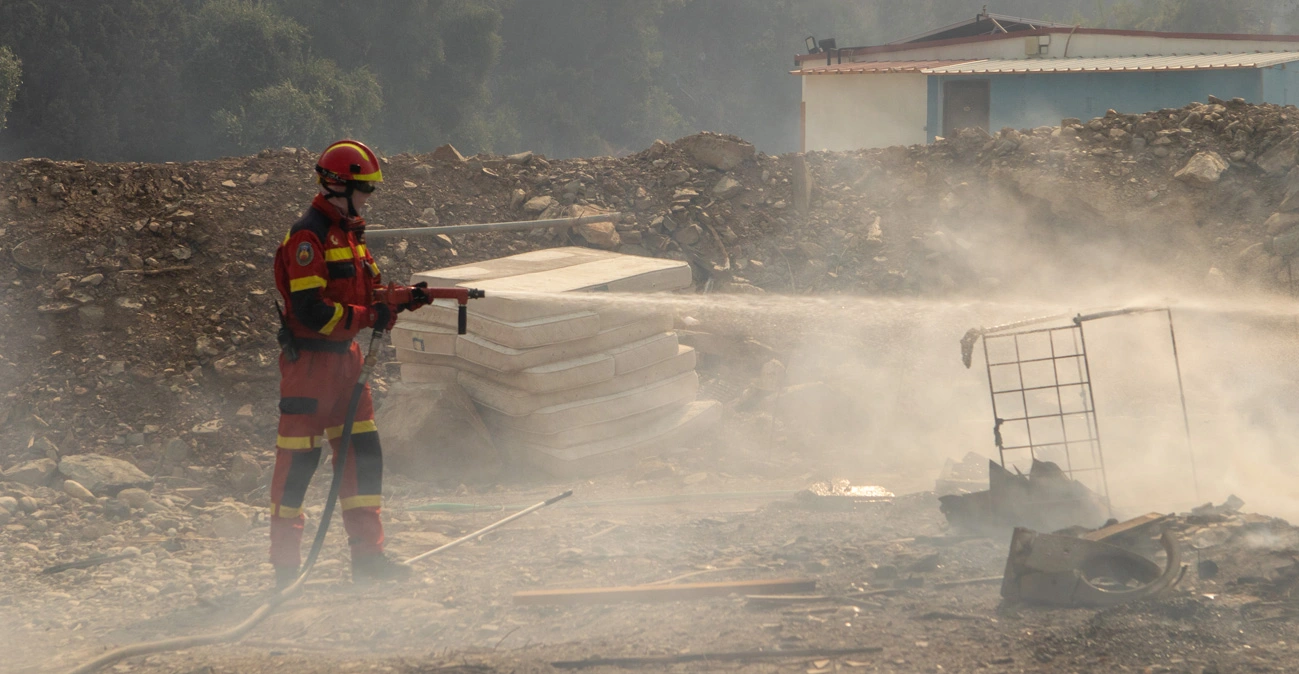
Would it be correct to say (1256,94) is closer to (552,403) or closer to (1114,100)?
(1114,100)

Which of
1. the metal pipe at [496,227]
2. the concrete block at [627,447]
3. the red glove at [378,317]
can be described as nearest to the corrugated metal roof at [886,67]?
the metal pipe at [496,227]

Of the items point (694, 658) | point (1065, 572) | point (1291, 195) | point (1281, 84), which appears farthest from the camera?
point (1281, 84)

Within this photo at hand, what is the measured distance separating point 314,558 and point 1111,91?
19.9m

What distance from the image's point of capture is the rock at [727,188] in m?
11.5

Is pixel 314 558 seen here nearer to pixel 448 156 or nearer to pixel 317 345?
pixel 317 345

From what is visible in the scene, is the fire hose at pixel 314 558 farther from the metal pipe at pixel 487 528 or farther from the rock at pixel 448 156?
the rock at pixel 448 156

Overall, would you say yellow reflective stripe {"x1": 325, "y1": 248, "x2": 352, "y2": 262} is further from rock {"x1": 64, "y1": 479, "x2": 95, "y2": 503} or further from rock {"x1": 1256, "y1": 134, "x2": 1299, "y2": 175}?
rock {"x1": 1256, "y1": 134, "x2": 1299, "y2": 175}

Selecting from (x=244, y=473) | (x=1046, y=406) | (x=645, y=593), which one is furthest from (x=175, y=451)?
(x=1046, y=406)

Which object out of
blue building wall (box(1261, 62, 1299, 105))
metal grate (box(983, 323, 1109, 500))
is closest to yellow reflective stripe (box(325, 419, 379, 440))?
metal grate (box(983, 323, 1109, 500))

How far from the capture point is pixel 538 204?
1057 cm

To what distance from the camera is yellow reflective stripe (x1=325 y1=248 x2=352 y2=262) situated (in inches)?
179

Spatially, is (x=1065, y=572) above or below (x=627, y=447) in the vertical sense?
below

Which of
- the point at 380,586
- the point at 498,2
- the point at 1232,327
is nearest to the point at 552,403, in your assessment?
the point at 380,586

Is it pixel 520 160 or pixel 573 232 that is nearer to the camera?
pixel 573 232
